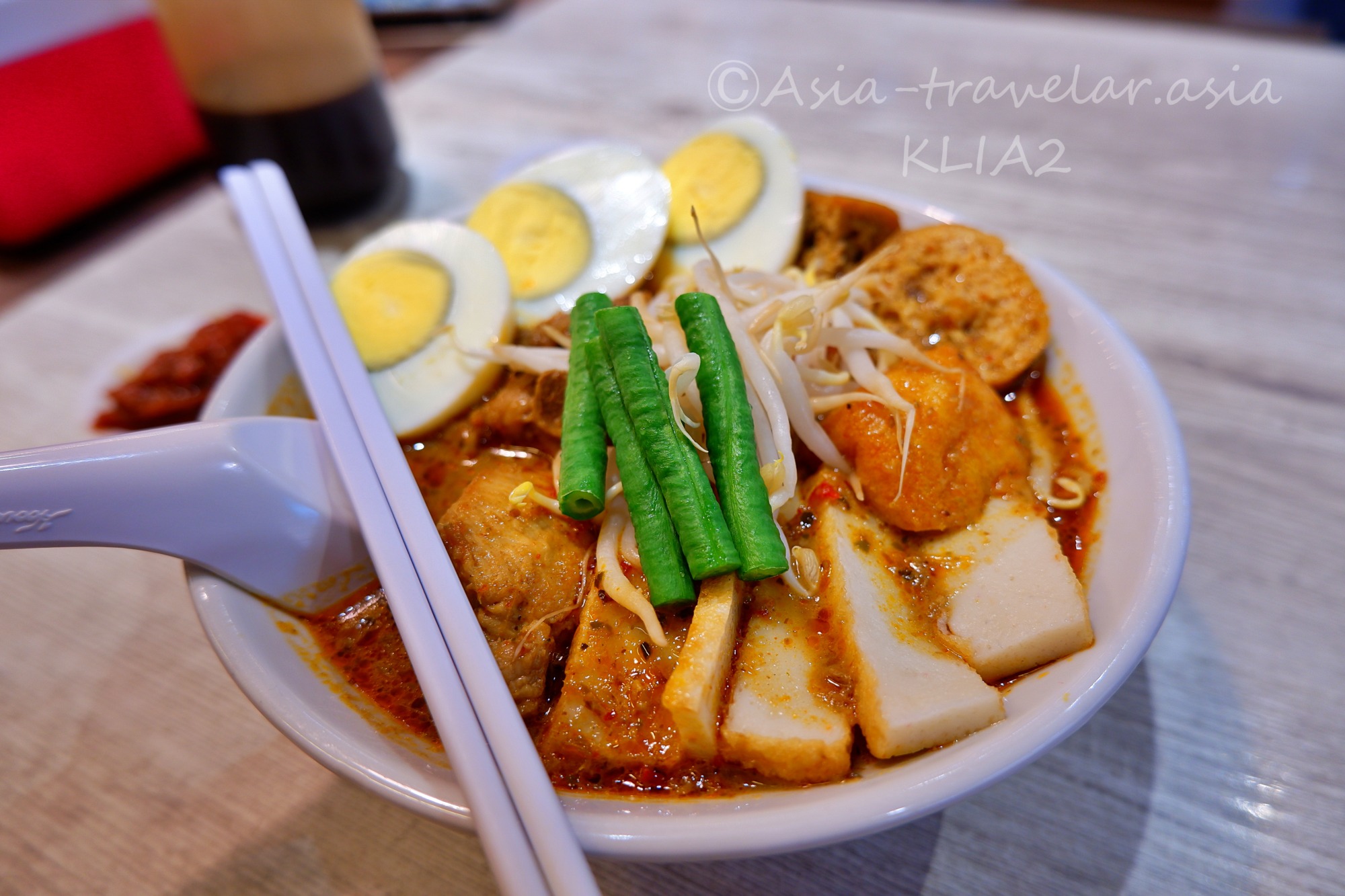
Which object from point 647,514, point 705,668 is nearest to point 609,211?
point 647,514

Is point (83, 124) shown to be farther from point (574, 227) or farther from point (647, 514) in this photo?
point (647, 514)

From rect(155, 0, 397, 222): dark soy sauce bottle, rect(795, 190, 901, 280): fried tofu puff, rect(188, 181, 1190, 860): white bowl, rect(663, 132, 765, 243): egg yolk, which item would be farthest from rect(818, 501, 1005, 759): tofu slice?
rect(155, 0, 397, 222): dark soy sauce bottle

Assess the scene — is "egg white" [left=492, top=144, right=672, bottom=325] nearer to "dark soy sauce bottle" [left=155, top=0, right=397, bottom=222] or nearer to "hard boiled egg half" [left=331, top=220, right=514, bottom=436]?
"hard boiled egg half" [left=331, top=220, right=514, bottom=436]

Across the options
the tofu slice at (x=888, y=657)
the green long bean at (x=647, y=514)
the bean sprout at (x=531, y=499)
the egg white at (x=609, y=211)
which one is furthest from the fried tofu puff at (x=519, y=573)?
the egg white at (x=609, y=211)

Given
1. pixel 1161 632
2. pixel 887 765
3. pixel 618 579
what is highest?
pixel 618 579

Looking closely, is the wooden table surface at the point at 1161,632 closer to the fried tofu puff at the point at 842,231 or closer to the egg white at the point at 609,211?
the fried tofu puff at the point at 842,231

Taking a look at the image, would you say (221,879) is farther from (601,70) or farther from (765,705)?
(601,70)
